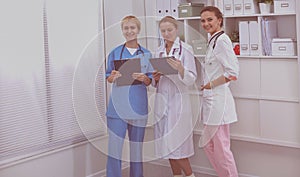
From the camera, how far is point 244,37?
3.24 meters

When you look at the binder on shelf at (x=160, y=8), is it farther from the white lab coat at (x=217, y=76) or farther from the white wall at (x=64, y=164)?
the white wall at (x=64, y=164)

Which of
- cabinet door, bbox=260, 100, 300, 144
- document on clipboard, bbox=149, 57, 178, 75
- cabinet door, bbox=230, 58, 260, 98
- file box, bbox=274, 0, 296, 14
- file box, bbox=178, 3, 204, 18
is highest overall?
file box, bbox=178, 3, 204, 18

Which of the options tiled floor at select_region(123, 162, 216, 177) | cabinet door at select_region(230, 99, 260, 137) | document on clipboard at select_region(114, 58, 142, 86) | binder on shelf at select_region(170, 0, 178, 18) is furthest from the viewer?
binder on shelf at select_region(170, 0, 178, 18)

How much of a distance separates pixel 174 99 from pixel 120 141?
0.50 metres

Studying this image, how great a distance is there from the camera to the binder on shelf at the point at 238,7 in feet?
10.6

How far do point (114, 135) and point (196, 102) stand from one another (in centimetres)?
64

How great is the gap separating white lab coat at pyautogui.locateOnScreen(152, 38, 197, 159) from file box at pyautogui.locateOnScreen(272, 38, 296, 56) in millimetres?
594

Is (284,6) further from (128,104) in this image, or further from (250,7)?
(128,104)

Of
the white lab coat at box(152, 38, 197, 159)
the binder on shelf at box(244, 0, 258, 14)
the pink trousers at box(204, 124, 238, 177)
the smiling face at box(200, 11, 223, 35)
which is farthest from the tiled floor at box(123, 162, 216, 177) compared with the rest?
the binder on shelf at box(244, 0, 258, 14)

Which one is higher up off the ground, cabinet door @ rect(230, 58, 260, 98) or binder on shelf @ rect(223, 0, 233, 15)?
binder on shelf @ rect(223, 0, 233, 15)

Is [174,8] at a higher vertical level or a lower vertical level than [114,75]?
higher

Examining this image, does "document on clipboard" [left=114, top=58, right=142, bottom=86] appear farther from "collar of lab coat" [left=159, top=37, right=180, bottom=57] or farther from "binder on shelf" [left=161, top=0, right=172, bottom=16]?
"binder on shelf" [left=161, top=0, right=172, bottom=16]

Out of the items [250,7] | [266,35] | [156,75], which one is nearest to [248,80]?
[266,35]

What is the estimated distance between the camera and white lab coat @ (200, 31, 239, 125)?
2951mm
